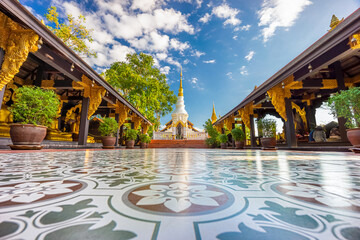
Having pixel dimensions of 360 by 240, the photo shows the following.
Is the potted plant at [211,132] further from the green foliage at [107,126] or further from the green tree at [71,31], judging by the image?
the green tree at [71,31]

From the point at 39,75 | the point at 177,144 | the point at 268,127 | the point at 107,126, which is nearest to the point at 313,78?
the point at 268,127

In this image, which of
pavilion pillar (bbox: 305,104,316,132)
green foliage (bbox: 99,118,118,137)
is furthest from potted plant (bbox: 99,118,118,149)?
pavilion pillar (bbox: 305,104,316,132)

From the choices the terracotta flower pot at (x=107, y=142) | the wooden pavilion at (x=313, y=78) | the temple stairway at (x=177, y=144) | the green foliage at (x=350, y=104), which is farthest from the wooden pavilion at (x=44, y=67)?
the green foliage at (x=350, y=104)

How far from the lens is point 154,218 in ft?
1.38

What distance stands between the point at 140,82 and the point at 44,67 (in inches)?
291

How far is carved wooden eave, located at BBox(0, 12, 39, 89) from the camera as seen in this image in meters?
3.15

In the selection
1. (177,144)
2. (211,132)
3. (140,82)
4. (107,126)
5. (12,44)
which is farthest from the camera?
(177,144)

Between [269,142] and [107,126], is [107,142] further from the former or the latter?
[269,142]

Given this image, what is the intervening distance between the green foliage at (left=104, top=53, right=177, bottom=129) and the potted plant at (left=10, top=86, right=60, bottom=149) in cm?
971

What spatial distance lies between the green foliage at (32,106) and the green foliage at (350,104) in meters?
6.59

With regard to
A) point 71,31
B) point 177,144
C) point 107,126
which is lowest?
point 177,144

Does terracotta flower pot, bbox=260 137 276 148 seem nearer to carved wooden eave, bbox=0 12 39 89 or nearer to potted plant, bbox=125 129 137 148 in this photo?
potted plant, bbox=125 129 137 148

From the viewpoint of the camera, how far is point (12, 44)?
3252 mm

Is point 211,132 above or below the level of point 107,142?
above
